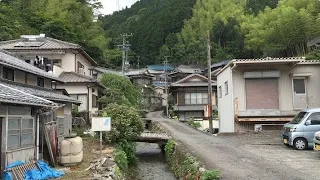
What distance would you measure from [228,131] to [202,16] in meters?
52.5

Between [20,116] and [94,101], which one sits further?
[94,101]

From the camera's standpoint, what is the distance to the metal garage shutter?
21172 millimetres

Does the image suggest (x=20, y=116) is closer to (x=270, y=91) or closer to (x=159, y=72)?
(x=270, y=91)

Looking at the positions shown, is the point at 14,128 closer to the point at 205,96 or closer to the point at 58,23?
the point at 58,23

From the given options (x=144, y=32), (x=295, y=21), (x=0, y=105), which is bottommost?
(x=0, y=105)

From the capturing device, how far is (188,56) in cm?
7050

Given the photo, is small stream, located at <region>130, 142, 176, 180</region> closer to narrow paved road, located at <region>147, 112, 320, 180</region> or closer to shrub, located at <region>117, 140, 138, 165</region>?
shrub, located at <region>117, 140, 138, 165</region>

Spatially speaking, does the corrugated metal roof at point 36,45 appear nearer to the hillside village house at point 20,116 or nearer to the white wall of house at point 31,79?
the white wall of house at point 31,79

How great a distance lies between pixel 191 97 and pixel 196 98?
74cm

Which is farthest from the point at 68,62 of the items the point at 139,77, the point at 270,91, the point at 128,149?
the point at 139,77

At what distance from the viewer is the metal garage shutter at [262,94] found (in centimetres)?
2117

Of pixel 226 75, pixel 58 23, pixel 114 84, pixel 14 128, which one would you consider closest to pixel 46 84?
pixel 14 128

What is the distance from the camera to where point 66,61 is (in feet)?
99.7

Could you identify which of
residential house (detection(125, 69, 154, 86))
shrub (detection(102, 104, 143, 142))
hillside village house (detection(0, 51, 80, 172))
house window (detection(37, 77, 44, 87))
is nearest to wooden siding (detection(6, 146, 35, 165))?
hillside village house (detection(0, 51, 80, 172))
